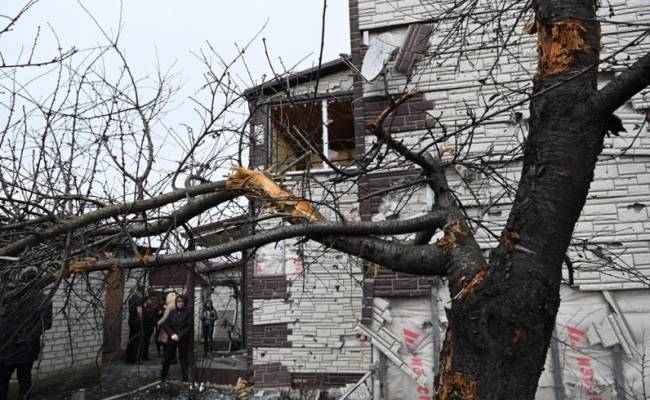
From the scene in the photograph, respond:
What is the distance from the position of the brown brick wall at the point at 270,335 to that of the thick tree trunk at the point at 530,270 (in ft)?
18.5

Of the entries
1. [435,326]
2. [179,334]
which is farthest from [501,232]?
[179,334]

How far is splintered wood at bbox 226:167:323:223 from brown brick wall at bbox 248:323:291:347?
481 cm

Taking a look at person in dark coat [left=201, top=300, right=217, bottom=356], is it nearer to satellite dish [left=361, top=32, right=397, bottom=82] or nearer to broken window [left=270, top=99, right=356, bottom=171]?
broken window [left=270, top=99, right=356, bottom=171]

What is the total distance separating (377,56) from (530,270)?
4511 millimetres

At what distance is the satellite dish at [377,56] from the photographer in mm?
5965

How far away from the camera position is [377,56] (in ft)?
19.9

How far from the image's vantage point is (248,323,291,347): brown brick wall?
7.62 metres

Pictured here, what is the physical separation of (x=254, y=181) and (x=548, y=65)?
6.41 ft

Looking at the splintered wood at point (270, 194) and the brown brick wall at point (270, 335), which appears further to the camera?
the brown brick wall at point (270, 335)

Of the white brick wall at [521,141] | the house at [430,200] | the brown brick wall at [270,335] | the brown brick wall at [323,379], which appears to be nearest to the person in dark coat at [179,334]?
the brown brick wall at [270,335]

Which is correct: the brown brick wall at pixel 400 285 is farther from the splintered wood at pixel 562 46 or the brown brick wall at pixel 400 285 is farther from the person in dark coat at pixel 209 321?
the person in dark coat at pixel 209 321

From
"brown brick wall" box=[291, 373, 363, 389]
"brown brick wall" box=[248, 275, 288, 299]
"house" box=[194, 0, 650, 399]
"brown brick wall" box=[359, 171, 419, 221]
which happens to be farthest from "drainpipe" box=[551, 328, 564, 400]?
"brown brick wall" box=[248, 275, 288, 299]

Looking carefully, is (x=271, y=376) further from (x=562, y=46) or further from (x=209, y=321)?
(x=562, y=46)

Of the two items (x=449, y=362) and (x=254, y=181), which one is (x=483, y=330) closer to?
(x=449, y=362)
